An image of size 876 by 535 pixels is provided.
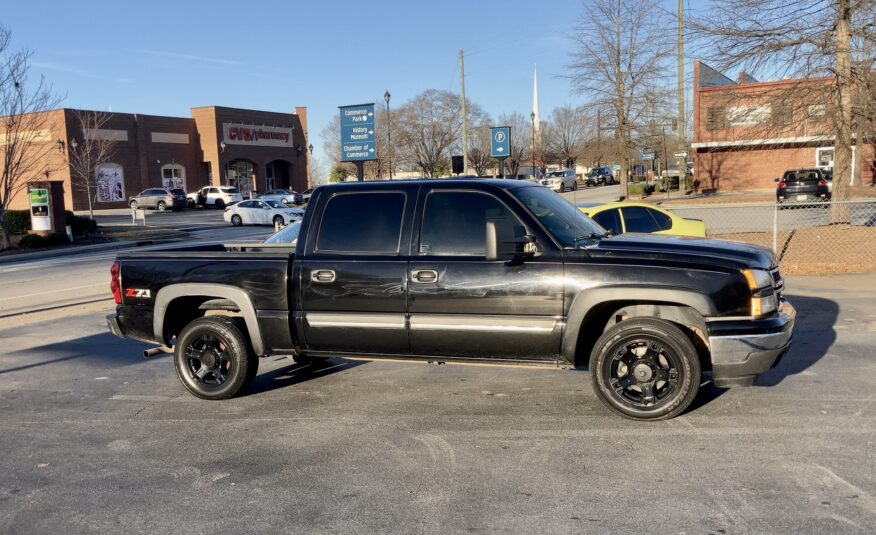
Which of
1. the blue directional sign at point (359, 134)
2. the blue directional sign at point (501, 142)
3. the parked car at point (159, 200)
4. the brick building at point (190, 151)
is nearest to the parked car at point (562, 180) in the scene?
the brick building at point (190, 151)

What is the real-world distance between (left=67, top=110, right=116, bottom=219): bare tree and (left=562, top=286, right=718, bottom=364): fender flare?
41.3 meters

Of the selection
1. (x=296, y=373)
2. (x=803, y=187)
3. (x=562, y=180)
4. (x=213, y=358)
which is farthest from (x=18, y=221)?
(x=562, y=180)

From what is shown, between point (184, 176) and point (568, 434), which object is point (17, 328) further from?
point (184, 176)

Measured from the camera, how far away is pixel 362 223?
6086 mm

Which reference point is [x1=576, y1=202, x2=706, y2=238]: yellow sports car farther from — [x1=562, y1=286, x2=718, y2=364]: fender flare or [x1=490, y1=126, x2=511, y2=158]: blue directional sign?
[x1=490, y1=126, x2=511, y2=158]: blue directional sign

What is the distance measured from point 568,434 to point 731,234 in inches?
523

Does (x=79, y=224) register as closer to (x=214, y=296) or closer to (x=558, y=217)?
(x=214, y=296)

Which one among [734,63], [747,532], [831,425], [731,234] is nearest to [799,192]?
[731,234]

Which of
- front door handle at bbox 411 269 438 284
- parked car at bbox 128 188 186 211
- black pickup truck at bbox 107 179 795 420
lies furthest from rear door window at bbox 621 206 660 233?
parked car at bbox 128 188 186 211

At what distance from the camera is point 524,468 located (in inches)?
185

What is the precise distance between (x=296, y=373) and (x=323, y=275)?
1.84 metres

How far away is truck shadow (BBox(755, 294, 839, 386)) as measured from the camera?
674 cm

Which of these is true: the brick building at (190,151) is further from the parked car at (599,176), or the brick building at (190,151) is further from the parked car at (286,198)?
the parked car at (599,176)

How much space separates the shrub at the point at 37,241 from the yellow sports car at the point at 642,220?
70.5 feet
